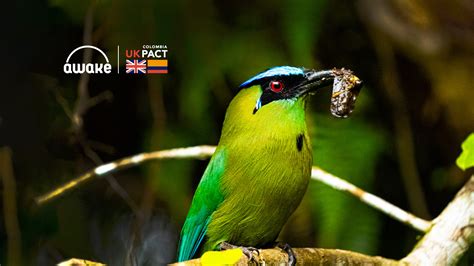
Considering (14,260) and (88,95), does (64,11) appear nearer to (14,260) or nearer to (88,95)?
(88,95)

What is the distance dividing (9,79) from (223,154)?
81 centimetres

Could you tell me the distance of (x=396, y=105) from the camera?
3.34 metres

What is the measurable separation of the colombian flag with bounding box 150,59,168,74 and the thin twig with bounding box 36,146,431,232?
26cm

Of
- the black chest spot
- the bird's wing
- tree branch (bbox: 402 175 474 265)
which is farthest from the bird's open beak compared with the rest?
tree branch (bbox: 402 175 474 265)

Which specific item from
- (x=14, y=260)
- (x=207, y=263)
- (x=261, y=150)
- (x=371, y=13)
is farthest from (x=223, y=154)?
(x=371, y=13)

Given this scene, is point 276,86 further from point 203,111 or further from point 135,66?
→ point 203,111

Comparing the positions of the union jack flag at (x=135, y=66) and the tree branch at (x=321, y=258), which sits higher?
the union jack flag at (x=135, y=66)

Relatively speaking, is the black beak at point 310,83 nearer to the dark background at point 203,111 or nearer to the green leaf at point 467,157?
the green leaf at point 467,157

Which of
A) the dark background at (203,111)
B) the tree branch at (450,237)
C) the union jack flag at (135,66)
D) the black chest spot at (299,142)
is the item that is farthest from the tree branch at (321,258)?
the union jack flag at (135,66)

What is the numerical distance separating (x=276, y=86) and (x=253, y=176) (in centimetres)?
25

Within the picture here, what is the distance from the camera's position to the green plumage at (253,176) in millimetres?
2260

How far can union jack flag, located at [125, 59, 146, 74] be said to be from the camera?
104 inches

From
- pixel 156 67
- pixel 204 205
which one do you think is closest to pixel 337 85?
pixel 204 205

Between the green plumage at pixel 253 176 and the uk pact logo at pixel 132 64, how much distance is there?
16.7 inches
